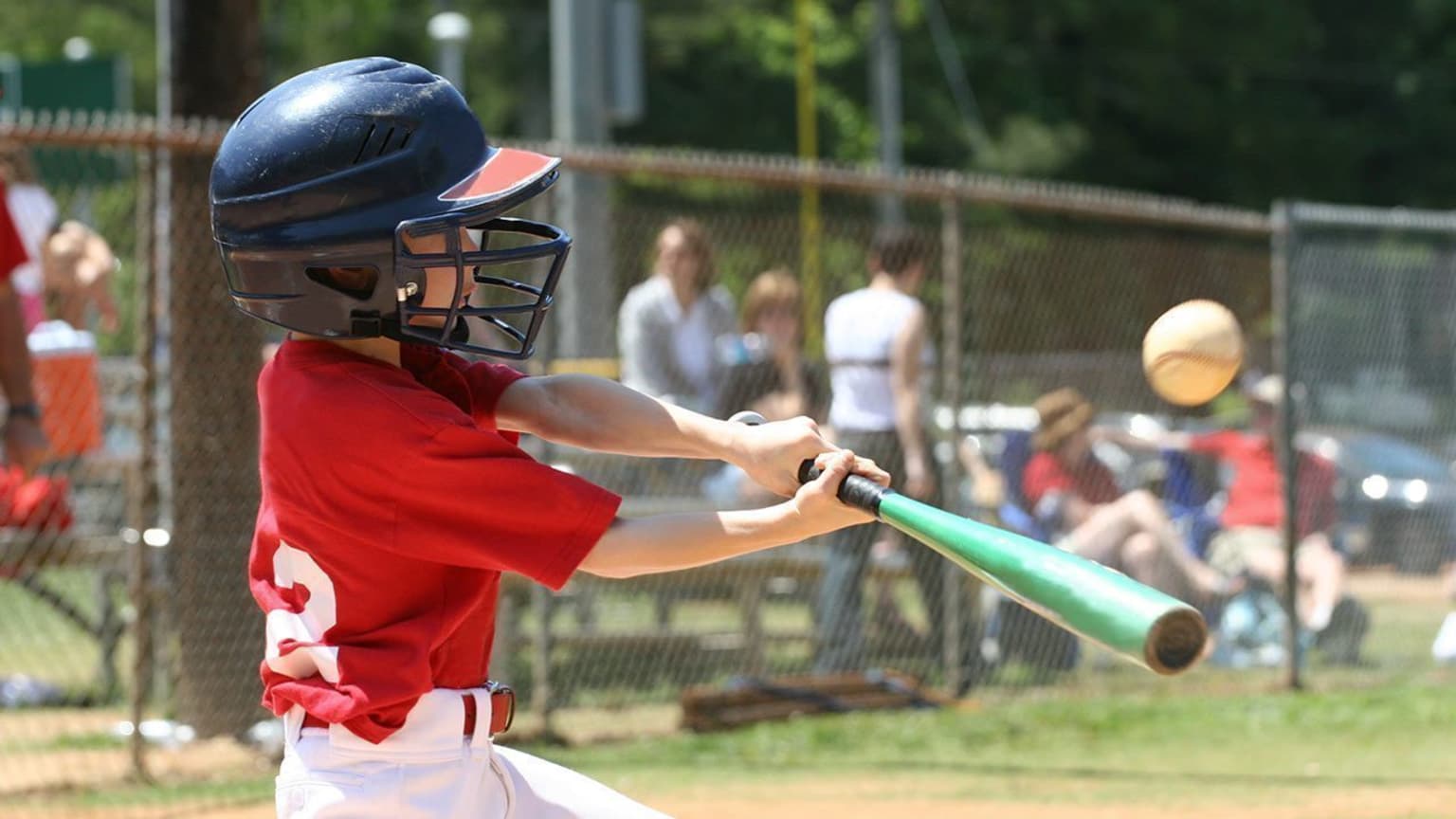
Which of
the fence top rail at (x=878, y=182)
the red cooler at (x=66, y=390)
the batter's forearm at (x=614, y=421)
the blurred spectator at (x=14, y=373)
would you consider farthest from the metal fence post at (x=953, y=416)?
the batter's forearm at (x=614, y=421)

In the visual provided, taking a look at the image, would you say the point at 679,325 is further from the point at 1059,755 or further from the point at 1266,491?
the point at 1266,491

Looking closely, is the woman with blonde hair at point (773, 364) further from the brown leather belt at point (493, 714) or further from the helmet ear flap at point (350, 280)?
the helmet ear flap at point (350, 280)

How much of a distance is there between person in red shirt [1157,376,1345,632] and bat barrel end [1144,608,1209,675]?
782 cm

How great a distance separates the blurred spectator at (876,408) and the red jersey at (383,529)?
5.81 meters

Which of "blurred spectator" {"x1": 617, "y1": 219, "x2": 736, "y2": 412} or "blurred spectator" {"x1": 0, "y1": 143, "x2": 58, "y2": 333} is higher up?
"blurred spectator" {"x1": 0, "y1": 143, "x2": 58, "y2": 333}

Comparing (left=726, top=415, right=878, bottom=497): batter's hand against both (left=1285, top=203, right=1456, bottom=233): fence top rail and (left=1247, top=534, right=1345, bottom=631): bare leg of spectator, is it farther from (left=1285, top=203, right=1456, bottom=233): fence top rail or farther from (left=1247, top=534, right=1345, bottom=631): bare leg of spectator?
(left=1247, top=534, right=1345, bottom=631): bare leg of spectator

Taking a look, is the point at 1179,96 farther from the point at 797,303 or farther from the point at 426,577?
the point at 426,577

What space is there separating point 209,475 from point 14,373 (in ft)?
4.79

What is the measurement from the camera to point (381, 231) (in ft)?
10.1

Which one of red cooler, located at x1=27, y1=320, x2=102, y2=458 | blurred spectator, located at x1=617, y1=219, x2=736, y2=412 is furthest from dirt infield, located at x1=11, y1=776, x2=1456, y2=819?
blurred spectator, located at x1=617, y1=219, x2=736, y2=412

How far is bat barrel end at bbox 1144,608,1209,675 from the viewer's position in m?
2.49

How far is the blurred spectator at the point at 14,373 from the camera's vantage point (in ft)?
20.9

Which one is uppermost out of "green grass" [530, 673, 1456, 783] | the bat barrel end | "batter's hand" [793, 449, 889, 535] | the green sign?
the green sign

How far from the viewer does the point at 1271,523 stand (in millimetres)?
10312
